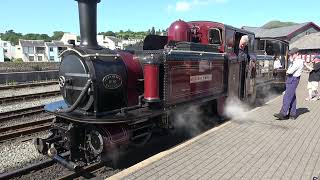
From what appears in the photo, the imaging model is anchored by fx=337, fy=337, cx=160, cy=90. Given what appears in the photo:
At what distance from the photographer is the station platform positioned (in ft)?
16.6

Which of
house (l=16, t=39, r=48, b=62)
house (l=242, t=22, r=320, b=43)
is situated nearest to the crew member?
house (l=242, t=22, r=320, b=43)

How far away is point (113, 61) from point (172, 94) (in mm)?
A: 1361

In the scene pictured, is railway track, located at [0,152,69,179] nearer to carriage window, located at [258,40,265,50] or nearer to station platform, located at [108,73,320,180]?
station platform, located at [108,73,320,180]

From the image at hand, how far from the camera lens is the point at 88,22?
5469mm

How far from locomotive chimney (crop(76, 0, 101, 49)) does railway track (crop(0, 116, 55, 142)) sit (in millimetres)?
3320

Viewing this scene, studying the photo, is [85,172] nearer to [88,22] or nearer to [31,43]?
[88,22]

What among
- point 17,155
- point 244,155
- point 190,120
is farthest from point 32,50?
point 244,155

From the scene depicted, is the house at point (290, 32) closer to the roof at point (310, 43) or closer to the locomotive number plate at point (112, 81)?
the roof at point (310, 43)

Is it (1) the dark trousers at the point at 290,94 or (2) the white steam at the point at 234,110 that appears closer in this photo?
(1) the dark trousers at the point at 290,94

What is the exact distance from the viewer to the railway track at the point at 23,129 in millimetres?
7637

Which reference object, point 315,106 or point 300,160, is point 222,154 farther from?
point 315,106

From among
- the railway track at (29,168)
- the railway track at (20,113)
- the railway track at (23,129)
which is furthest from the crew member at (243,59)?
the railway track at (20,113)

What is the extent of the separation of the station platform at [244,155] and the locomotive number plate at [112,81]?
135 centimetres

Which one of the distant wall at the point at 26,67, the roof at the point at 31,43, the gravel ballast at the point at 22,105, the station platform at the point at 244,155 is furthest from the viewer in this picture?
the roof at the point at 31,43
